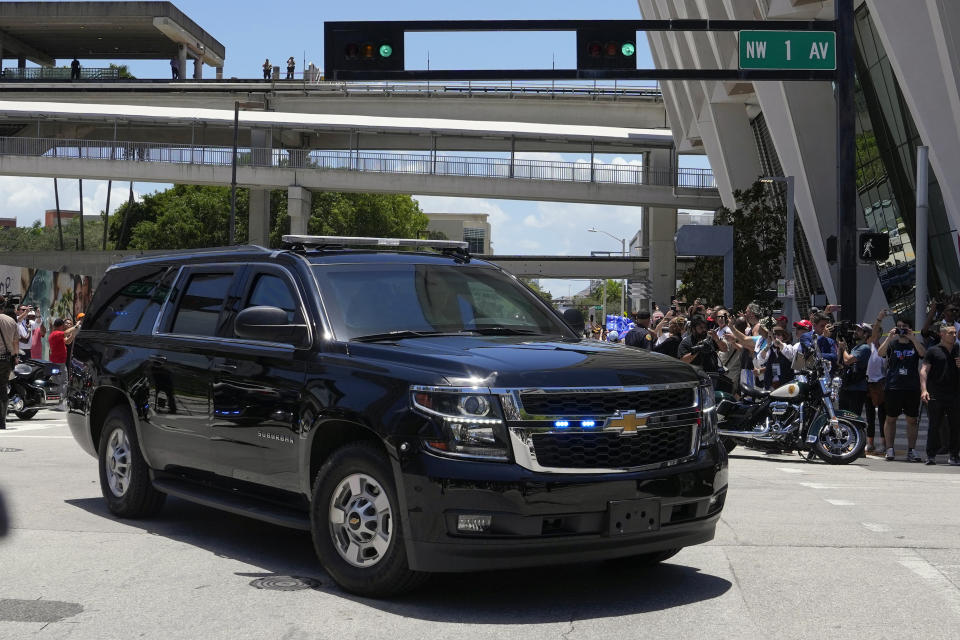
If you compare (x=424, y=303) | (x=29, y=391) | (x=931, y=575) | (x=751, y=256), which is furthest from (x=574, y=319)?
(x=751, y=256)

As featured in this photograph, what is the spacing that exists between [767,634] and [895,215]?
32085mm

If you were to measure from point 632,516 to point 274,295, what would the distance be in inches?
108

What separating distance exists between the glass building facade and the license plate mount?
88.6 ft

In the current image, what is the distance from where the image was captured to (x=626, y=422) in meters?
6.10

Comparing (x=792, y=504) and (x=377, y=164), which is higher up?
(x=377, y=164)

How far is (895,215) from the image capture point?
117 feet

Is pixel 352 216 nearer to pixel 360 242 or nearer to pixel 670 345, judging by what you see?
pixel 670 345

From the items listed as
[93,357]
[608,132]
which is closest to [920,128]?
[93,357]

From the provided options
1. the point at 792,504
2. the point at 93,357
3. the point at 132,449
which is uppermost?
the point at 93,357

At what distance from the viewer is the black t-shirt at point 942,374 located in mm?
15234

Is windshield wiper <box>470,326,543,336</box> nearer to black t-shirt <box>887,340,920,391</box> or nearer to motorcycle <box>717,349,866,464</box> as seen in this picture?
motorcycle <box>717,349,866,464</box>

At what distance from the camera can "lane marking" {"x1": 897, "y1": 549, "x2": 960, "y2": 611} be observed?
21.4 feet

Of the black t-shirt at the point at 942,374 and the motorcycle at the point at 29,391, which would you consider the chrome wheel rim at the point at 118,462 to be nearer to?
the black t-shirt at the point at 942,374

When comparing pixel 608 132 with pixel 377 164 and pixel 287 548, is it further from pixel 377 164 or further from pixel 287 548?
pixel 287 548
